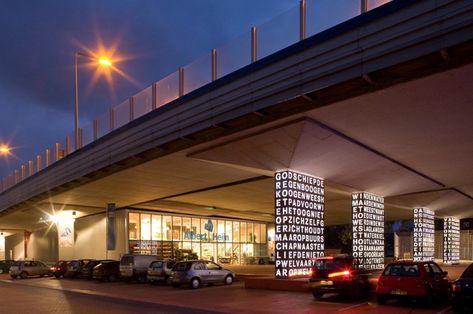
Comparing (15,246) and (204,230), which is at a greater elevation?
(204,230)

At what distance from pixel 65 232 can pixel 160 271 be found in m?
17.3

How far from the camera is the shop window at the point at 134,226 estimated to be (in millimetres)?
43656

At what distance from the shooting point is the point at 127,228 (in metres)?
43.3

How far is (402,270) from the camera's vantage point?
1585cm

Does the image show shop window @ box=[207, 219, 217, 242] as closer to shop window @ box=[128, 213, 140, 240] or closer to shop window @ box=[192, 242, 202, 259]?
shop window @ box=[192, 242, 202, 259]

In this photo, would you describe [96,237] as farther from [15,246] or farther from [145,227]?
[15,246]

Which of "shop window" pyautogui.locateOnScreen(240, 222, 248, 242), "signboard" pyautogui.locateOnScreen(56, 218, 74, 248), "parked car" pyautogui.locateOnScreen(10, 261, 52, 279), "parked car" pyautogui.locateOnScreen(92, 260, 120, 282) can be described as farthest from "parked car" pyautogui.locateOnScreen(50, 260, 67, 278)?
"shop window" pyautogui.locateOnScreen(240, 222, 248, 242)

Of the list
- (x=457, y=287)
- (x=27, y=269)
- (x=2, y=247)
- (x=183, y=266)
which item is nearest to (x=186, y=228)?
(x=27, y=269)

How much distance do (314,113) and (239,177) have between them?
38.2 ft

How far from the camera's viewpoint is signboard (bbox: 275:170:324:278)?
72.2 feet

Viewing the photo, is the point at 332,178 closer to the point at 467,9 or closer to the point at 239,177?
the point at 239,177

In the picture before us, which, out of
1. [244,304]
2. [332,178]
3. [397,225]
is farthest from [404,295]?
[397,225]

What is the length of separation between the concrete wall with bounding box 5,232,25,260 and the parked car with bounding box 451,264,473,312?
66.3 metres

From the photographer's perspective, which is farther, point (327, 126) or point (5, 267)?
point (5, 267)
